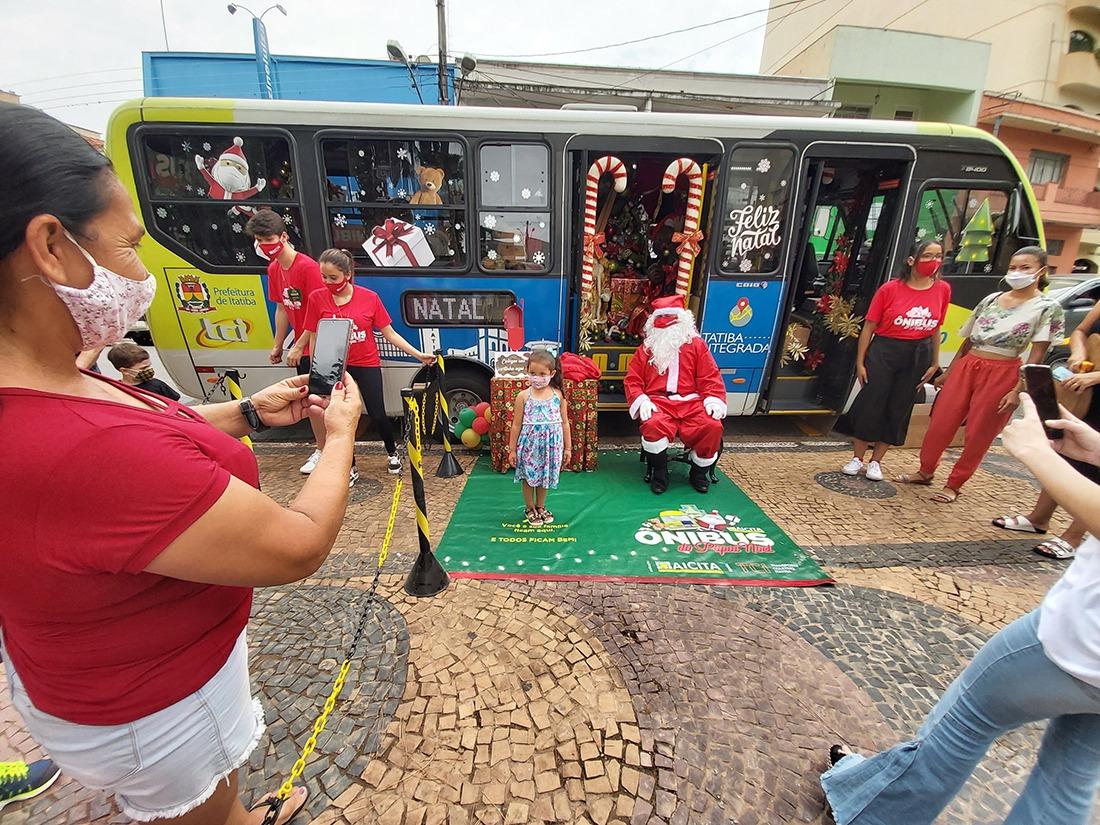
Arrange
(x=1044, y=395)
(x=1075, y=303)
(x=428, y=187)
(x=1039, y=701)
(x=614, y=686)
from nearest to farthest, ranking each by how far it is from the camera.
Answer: (x=1039, y=701) → (x=1044, y=395) → (x=614, y=686) → (x=428, y=187) → (x=1075, y=303)

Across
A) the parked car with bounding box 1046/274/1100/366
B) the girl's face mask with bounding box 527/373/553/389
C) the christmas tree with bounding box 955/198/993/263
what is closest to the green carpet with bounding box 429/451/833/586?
the girl's face mask with bounding box 527/373/553/389

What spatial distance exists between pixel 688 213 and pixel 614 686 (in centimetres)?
419

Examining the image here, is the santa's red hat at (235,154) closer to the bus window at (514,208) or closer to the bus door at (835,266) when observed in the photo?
the bus window at (514,208)

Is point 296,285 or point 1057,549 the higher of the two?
point 296,285

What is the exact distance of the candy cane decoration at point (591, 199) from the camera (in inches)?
174

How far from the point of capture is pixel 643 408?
422cm

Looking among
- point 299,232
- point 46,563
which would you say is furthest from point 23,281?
point 299,232

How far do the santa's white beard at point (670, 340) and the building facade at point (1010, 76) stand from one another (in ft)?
51.9

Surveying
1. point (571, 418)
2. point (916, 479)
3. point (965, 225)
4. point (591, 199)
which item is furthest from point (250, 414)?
point (965, 225)

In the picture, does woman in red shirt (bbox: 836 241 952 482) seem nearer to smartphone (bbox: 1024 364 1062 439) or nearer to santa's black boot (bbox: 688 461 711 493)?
santa's black boot (bbox: 688 461 711 493)

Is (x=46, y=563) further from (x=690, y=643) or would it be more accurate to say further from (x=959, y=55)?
(x=959, y=55)

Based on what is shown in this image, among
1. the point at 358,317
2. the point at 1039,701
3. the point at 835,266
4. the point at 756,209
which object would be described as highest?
the point at 756,209

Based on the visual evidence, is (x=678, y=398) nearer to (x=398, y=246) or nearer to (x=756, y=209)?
(x=756, y=209)

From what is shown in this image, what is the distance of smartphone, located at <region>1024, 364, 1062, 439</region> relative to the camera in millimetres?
1508
